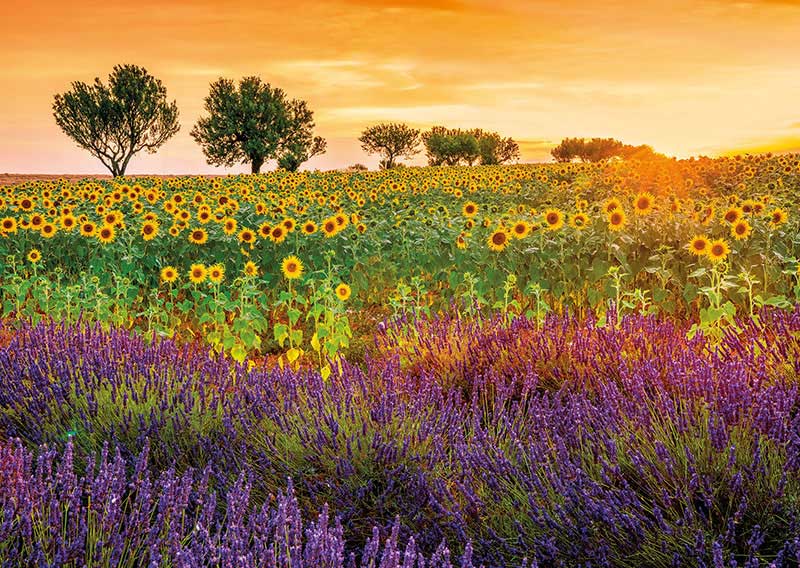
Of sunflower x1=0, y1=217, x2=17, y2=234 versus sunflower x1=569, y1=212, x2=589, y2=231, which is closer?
sunflower x1=569, y1=212, x2=589, y2=231

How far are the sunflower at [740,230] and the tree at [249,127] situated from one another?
4008cm

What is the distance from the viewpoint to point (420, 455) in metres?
3.09

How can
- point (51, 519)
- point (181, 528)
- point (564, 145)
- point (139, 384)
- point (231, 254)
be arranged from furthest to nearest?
1. point (564, 145)
2. point (231, 254)
3. point (139, 384)
4. point (181, 528)
5. point (51, 519)

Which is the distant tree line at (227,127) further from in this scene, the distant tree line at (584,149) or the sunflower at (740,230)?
the sunflower at (740,230)

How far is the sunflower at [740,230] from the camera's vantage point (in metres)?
6.82

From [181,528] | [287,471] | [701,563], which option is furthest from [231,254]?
[701,563]

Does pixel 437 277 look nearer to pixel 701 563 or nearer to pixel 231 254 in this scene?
pixel 231 254

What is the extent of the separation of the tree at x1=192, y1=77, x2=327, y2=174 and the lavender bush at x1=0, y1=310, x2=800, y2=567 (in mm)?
42075

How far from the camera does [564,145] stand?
51156 mm

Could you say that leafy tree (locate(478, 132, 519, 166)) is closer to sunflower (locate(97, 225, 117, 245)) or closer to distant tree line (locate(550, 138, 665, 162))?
distant tree line (locate(550, 138, 665, 162))

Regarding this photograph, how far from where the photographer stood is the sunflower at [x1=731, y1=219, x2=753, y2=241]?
6.82m

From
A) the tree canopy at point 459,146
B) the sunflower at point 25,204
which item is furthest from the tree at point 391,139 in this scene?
the sunflower at point 25,204

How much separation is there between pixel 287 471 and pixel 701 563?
64.1 inches

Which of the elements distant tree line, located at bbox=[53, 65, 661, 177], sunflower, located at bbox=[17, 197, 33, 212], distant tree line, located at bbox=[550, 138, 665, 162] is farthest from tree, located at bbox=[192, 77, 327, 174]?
sunflower, located at bbox=[17, 197, 33, 212]
